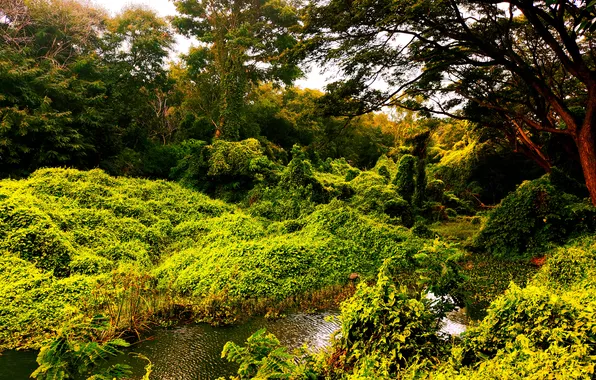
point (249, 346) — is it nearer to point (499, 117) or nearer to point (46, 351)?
point (46, 351)

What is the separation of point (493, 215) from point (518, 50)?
218 inches

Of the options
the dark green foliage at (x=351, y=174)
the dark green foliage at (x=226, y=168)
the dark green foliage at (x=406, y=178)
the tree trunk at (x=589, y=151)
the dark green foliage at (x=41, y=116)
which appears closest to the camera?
the tree trunk at (x=589, y=151)

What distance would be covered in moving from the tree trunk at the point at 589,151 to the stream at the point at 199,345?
15.6 feet

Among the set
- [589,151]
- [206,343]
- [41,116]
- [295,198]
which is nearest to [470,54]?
[589,151]

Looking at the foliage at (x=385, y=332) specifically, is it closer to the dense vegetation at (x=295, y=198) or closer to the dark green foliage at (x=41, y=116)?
the dense vegetation at (x=295, y=198)

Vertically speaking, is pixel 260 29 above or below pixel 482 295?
above

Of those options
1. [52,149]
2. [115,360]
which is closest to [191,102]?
[52,149]

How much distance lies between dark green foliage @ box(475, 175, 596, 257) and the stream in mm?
4671

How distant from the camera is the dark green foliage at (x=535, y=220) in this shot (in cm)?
884

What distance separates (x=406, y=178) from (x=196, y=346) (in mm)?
11669

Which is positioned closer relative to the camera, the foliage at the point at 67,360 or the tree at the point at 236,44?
the foliage at the point at 67,360

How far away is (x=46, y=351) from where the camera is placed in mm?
2582

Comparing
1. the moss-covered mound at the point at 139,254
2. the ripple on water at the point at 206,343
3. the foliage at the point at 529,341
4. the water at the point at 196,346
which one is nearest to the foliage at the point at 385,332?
the foliage at the point at 529,341

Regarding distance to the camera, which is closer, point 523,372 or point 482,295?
point 523,372
